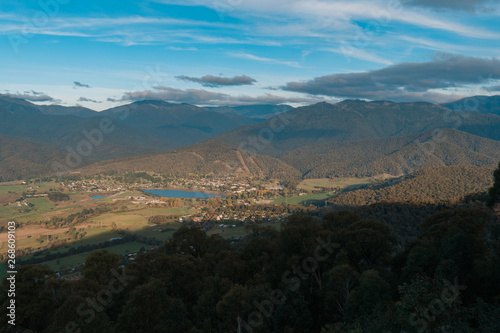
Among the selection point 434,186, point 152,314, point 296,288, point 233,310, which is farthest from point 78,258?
point 434,186

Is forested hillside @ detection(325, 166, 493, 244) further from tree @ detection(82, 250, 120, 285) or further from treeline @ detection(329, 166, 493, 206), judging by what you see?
tree @ detection(82, 250, 120, 285)

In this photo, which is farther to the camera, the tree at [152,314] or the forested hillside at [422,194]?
the forested hillside at [422,194]

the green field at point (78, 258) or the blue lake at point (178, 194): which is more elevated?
the green field at point (78, 258)

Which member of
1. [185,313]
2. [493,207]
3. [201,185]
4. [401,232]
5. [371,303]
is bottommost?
[201,185]

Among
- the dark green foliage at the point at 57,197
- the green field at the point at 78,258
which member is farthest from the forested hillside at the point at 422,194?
the dark green foliage at the point at 57,197

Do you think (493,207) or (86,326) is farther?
(493,207)

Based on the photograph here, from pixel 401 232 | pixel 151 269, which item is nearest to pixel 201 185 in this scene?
pixel 401 232

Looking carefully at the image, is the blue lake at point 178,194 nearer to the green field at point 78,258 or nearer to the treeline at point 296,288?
the green field at point 78,258

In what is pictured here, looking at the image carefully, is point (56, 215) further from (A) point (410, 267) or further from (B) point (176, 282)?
(A) point (410, 267)

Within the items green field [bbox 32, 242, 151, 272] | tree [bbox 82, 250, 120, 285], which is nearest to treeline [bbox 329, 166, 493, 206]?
green field [bbox 32, 242, 151, 272]
